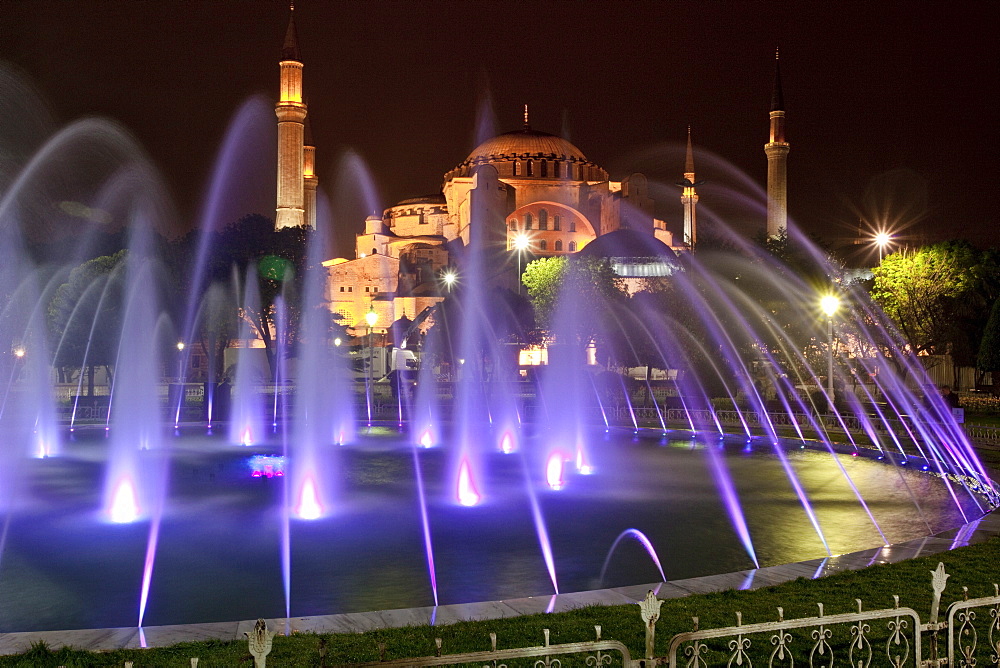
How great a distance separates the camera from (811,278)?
128ft

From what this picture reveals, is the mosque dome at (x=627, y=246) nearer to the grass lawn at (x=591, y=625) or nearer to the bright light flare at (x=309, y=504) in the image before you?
the bright light flare at (x=309, y=504)

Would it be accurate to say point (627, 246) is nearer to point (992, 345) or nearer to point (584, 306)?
point (584, 306)

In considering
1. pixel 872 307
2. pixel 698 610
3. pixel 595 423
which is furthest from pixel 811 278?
pixel 698 610

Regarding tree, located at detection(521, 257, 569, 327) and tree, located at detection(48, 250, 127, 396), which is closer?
tree, located at detection(48, 250, 127, 396)

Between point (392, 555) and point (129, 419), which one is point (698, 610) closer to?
point (392, 555)

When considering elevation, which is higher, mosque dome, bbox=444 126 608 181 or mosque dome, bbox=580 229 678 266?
mosque dome, bbox=444 126 608 181

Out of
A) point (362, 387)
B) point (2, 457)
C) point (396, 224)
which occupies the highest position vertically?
point (396, 224)

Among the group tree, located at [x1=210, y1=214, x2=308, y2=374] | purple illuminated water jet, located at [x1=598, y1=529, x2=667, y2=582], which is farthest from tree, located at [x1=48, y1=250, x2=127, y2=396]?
purple illuminated water jet, located at [x1=598, y1=529, x2=667, y2=582]

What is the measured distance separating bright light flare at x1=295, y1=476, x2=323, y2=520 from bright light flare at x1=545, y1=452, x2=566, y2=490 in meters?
3.90

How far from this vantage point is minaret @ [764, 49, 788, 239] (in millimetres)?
63844

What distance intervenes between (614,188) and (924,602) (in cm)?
9638

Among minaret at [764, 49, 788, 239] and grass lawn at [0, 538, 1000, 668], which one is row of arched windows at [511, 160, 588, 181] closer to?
minaret at [764, 49, 788, 239]

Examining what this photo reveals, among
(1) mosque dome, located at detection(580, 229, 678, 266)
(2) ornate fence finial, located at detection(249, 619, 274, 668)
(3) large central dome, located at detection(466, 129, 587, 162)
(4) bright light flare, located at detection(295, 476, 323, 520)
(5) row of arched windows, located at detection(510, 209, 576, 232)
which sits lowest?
(2) ornate fence finial, located at detection(249, 619, 274, 668)

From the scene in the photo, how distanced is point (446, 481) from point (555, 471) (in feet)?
7.94
